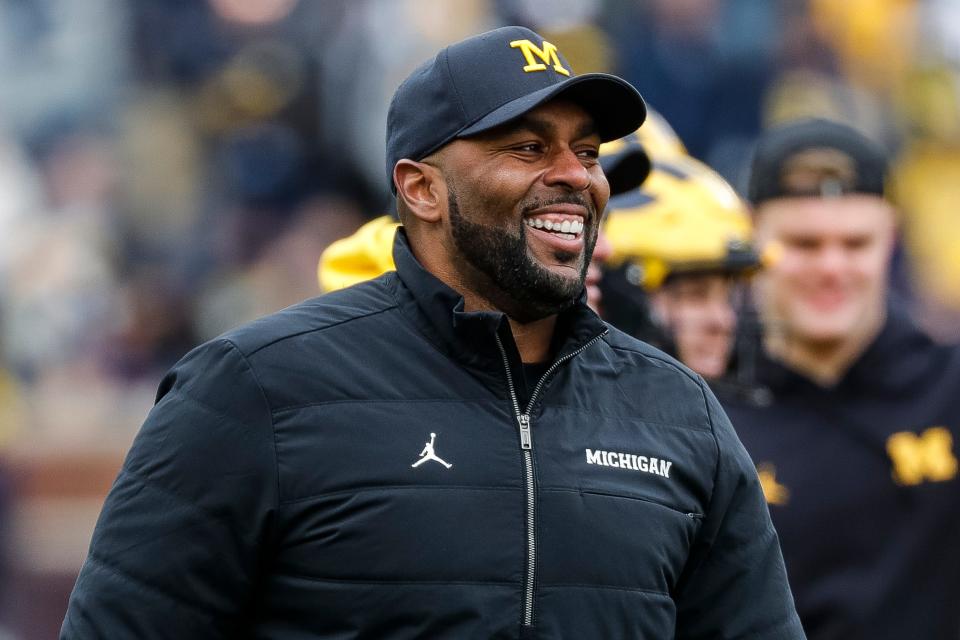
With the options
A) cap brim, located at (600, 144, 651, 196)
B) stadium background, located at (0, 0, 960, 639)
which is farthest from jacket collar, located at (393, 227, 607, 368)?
stadium background, located at (0, 0, 960, 639)

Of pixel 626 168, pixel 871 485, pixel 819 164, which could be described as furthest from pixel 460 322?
pixel 819 164

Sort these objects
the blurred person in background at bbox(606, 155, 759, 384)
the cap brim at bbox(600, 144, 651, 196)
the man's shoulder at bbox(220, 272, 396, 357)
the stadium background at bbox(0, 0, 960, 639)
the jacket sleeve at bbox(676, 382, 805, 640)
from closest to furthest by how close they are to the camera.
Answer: the man's shoulder at bbox(220, 272, 396, 357), the jacket sleeve at bbox(676, 382, 805, 640), the cap brim at bbox(600, 144, 651, 196), the blurred person in background at bbox(606, 155, 759, 384), the stadium background at bbox(0, 0, 960, 639)

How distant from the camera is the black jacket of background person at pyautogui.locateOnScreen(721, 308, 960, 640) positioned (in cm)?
491

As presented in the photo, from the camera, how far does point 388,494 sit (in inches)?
101

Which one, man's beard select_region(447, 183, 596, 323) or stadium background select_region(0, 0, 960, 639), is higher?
man's beard select_region(447, 183, 596, 323)

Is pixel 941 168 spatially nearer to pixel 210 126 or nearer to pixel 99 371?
pixel 210 126

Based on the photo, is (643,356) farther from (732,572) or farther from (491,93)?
(491,93)

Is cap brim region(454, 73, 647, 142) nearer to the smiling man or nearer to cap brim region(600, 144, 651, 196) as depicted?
the smiling man

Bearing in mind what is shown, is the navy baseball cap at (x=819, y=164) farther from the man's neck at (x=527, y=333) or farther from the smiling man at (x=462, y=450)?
the man's neck at (x=527, y=333)

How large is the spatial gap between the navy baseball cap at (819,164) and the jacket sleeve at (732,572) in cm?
262

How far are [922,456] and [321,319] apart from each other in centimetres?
288

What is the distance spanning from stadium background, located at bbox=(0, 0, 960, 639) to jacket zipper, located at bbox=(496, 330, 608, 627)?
22.4 feet

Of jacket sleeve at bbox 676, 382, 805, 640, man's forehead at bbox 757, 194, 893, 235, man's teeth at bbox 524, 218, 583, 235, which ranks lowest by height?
man's forehead at bbox 757, 194, 893, 235

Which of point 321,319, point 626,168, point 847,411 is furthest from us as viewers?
point 847,411
